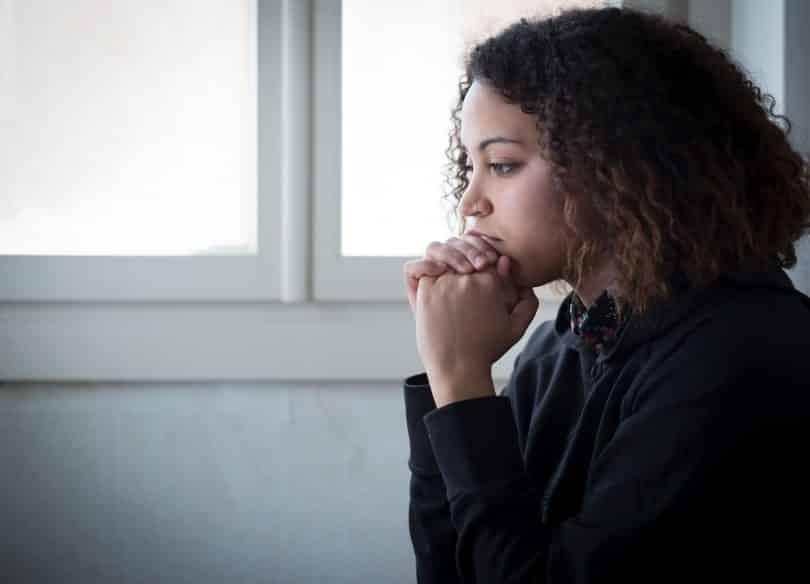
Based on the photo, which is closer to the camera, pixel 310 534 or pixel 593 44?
pixel 593 44

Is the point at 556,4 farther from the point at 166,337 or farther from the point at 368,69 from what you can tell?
the point at 166,337

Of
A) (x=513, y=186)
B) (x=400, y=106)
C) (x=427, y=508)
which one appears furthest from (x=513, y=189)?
(x=400, y=106)

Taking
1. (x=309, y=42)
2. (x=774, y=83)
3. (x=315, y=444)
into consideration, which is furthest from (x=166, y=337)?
(x=774, y=83)

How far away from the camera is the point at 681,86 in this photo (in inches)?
31.6

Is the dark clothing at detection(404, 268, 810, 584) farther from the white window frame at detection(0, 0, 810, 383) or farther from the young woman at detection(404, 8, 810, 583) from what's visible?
the white window frame at detection(0, 0, 810, 383)

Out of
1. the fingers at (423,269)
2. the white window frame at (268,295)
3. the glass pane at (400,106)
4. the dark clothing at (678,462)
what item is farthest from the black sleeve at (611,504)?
the glass pane at (400,106)

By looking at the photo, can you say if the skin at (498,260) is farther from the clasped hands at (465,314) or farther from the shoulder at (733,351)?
the shoulder at (733,351)

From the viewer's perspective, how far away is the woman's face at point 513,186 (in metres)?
0.80

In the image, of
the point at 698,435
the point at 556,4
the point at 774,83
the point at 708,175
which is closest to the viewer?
the point at 698,435

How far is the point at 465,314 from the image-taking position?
33.4 inches

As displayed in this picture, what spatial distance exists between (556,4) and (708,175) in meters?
0.69

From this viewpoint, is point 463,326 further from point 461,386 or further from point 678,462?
point 678,462

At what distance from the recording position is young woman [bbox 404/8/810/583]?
2.17 ft

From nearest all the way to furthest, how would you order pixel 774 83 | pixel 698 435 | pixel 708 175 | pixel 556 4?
1. pixel 698 435
2. pixel 708 175
3. pixel 774 83
4. pixel 556 4
